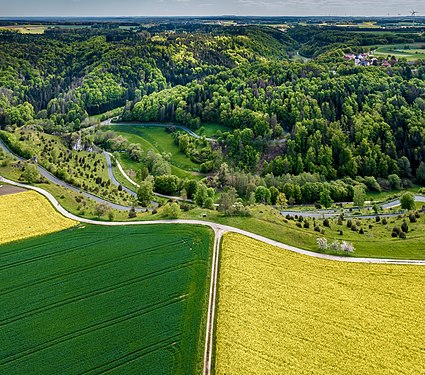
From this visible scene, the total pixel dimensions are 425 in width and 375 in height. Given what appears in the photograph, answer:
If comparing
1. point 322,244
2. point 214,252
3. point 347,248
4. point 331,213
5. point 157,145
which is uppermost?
point 322,244

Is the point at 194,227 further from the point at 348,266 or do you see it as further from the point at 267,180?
the point at 267,180

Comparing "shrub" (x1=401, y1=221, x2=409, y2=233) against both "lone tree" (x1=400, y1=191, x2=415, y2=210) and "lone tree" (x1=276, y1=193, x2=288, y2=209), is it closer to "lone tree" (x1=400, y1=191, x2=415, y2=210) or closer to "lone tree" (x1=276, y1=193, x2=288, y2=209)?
"lone tree" (x1=400, y1=191, x2=415, y2=210)

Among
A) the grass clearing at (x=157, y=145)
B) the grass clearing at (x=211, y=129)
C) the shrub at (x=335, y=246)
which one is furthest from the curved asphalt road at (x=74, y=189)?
the grass clearing at (x=211, y=129)

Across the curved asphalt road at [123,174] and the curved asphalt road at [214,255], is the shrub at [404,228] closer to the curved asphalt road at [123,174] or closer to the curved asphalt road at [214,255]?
the curved asphalt road at [214,255]

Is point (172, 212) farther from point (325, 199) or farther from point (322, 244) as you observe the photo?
point (325, 199)

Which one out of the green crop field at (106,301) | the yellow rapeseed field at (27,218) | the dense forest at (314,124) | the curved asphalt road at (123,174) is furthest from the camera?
the dense forest at (314,124)

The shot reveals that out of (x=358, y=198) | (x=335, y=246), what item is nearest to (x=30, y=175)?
(x=335, y=246)

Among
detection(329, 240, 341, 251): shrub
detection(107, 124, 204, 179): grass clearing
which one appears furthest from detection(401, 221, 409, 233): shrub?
detection(107, 124, 204, 179): grass clearing
